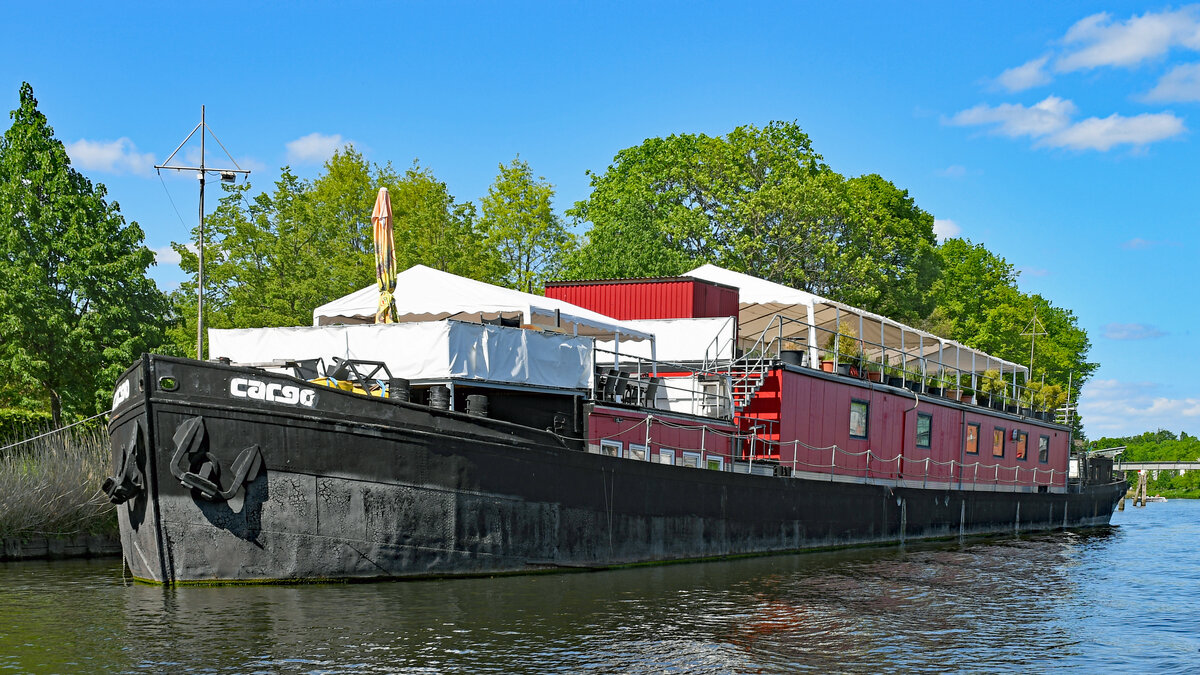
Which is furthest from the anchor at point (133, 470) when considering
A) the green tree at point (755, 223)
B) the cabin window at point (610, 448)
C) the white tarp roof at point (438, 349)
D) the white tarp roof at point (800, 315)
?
the green tree at point (755, 223)

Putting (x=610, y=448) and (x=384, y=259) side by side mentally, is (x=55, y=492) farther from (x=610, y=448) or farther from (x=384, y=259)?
(x=610, y=448)

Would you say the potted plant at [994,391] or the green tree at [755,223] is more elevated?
the green tree at [755,223]

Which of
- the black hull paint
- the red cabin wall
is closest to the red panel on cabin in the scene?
the red cabin wall

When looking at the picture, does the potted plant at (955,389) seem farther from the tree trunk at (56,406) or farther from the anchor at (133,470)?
the tree trunk at (56,406)

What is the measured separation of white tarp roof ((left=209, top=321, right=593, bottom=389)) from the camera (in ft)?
54.0

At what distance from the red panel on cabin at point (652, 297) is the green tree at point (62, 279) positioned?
11460 mm

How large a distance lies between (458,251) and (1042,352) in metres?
41.8

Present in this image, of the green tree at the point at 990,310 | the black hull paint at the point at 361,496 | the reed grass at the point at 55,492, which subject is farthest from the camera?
the green tree at the point at 990,310

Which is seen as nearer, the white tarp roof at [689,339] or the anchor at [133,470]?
the anchor at [133,470]

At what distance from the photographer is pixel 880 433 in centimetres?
2597

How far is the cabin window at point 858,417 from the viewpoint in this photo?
2481 cm

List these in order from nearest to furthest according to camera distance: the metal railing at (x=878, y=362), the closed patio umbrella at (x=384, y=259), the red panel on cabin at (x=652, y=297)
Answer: the closed patio umbrella at (x=384, y=259) < the metal railing at (x=878, y=362) < the red panel on cabin at (x=652, y=297)

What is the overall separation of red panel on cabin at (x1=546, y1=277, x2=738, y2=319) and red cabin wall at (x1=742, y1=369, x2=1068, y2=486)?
4.29m

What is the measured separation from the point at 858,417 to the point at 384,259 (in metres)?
12.1
